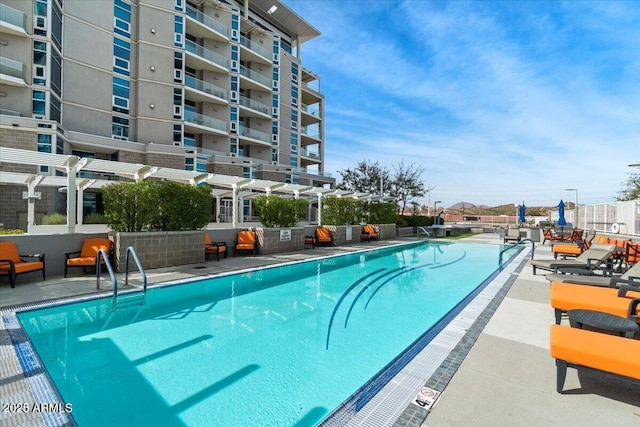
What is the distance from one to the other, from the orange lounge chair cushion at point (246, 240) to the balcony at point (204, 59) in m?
24.5

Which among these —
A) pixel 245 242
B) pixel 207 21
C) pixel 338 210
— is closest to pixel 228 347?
pixel 245 242

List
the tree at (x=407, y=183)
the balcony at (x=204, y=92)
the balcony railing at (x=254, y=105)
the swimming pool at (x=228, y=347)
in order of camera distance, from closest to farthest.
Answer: the swimming pool at (x=228, y=347)
the balcony at (x=204, y=92)
the balcony railing at (x=254, y=105)
the tree at (x=407, y=183)

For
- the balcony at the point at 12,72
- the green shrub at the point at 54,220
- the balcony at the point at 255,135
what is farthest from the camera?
the balcony at the point at 255,135

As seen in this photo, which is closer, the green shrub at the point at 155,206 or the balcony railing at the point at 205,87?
the green shrub at the point at 155,206

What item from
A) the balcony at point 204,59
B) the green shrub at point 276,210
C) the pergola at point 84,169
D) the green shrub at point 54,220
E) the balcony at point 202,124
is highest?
the balcony at point 204,59

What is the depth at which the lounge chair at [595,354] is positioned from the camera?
7.98 ft

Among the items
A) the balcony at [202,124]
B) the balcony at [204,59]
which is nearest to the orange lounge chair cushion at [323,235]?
the balcony at [202,124]

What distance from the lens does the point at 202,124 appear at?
29.5m

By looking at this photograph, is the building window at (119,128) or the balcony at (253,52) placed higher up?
the balcony at (253,52)

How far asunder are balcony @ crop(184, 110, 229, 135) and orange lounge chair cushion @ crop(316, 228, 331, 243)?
19627 millimetres

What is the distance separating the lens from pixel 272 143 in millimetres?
37188

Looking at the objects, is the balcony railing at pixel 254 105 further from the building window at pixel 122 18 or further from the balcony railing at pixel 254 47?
the building window at pixel 122 18

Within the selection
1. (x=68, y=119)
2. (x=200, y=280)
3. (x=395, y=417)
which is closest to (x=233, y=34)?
(x=68, y=119)

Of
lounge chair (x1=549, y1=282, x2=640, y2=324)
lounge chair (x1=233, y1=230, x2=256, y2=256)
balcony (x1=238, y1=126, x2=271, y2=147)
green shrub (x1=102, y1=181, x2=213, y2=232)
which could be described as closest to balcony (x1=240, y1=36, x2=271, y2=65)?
balcony (x1=238, y1=126, x2=271, y2=147)
